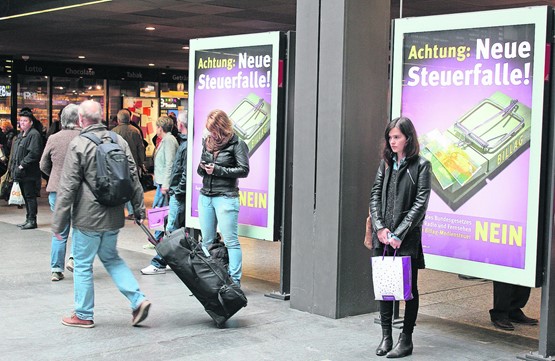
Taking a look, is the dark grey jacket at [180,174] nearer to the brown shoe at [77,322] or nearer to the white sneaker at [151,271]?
the white sneaker at [151,271]

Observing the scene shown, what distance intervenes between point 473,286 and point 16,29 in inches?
507

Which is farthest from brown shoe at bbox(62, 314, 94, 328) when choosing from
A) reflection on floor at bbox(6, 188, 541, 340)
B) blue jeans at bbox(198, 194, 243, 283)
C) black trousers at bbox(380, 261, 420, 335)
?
black trousers at bbox(380, 261, 420, 335)

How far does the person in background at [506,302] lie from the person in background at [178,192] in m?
3.56

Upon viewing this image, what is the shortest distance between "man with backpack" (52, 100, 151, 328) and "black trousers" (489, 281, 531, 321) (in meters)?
2.94

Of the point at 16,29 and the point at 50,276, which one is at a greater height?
the point at 16,29

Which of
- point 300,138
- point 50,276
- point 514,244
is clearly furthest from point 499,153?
point 50,276

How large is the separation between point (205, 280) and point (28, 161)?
22.8 feet

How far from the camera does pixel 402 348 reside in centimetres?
592

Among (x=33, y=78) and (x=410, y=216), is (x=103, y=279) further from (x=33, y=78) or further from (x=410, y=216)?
(x=33, y=78)

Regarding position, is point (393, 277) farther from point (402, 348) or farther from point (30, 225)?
point (30, 225)

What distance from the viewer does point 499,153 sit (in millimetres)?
6055

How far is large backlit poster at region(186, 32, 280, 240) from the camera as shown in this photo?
7898 millimetres

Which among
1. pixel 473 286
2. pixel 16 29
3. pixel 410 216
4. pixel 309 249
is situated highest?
pixel 16 29

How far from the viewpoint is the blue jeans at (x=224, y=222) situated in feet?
25.0
